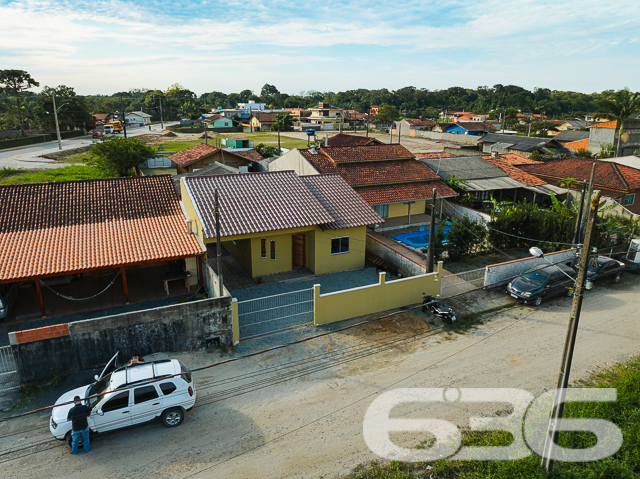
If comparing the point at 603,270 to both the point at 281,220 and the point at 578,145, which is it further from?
the point at 578,145

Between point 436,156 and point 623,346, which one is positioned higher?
point 436,156

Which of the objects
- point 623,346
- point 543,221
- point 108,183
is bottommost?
point 623,346

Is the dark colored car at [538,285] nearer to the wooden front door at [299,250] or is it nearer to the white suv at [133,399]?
the wooden front door at [299,250]

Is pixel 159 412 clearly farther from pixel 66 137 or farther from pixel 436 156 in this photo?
pixel 66 137

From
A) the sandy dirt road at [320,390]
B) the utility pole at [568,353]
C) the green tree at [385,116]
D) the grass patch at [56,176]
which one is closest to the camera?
the utility pole at [568,353]

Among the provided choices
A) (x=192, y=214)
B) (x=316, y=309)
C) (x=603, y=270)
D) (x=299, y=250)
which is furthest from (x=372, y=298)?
(x=603, y=270)

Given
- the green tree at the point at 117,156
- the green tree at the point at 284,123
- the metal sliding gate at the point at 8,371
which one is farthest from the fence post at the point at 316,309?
the green tree at the point at 284,123

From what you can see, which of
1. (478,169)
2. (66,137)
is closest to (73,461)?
(478,169)

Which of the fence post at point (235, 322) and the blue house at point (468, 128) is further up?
the blue house at point (468, 128)
